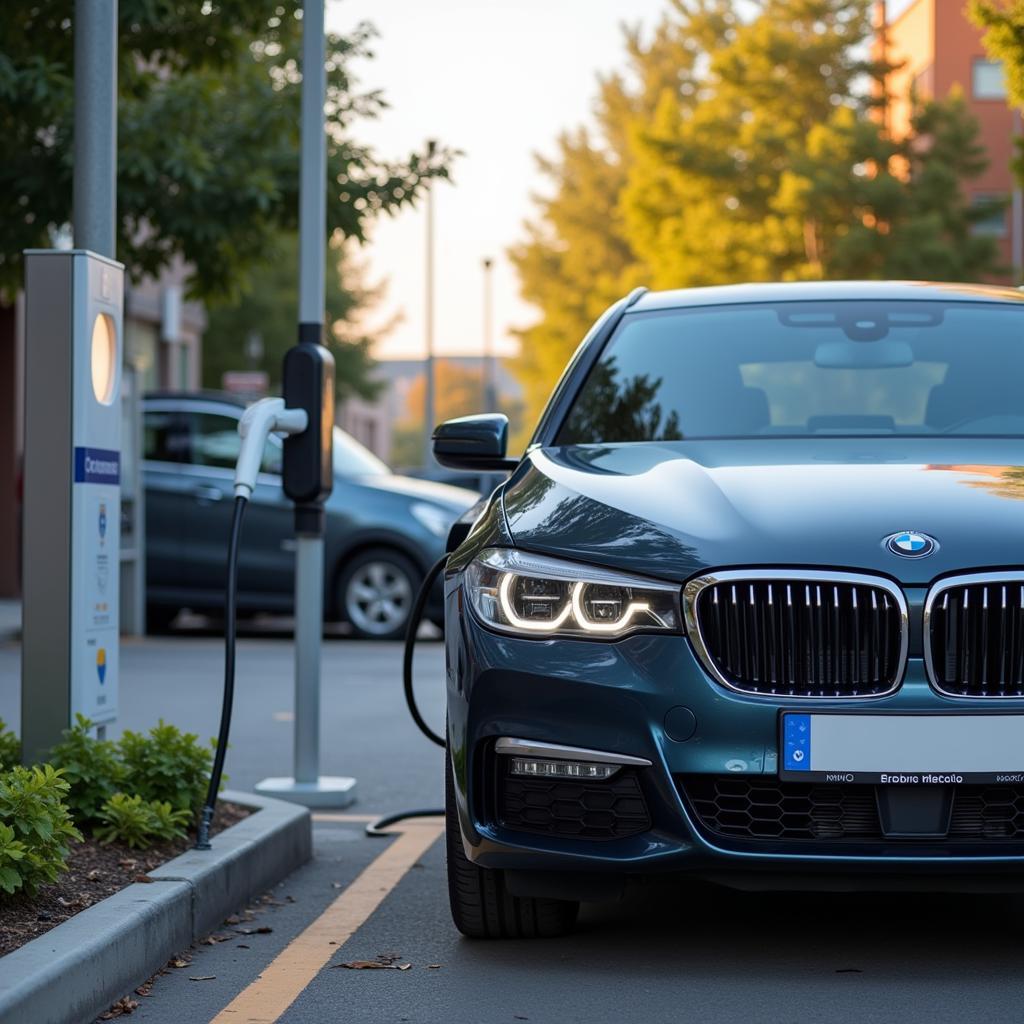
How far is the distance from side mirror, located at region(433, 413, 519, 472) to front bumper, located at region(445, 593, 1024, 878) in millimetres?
1214

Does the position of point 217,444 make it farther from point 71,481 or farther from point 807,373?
point 807,373

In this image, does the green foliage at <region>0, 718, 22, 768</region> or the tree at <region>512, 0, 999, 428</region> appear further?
the tree at <region>512, 0, 999, 428</region>

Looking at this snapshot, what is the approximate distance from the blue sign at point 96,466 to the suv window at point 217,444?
964cm

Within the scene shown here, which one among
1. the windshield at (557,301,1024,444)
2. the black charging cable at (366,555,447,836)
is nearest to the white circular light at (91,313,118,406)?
the black charging cable at (366,555,447,836)

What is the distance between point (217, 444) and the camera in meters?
16.2

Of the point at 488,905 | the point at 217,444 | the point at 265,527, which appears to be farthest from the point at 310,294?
the point at 217,444

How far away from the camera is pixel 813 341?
19.6 feet

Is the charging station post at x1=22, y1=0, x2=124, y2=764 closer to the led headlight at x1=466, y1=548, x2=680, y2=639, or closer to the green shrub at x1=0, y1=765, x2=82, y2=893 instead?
the green shrub at x1=0, y1=765, x2=82, y2=893

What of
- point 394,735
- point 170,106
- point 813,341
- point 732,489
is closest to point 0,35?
point 170,106

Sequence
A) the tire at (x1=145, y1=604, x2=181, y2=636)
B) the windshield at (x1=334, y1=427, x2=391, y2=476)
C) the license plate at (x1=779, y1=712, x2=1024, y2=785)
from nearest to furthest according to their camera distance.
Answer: the license plate at (x1=779, y1=712, x2=1024, y2=785) → the windshield at (x1=334, y1=427, x2=391, y2=476) → the tire at (x1=145, y1=604, x2=181, y2=636)

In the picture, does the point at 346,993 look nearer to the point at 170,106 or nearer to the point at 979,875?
the point at 979,875

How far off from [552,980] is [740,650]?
87 cm

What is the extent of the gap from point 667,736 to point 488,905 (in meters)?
0.82

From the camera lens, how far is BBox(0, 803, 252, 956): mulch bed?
175 inches
